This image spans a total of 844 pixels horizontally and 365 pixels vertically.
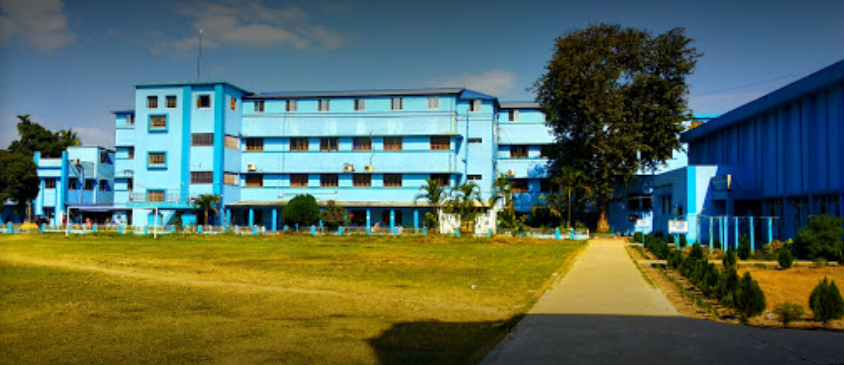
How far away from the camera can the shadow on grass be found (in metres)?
8.16

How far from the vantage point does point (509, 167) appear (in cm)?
6419

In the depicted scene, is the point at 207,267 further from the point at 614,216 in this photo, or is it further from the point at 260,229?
the point at 614,216

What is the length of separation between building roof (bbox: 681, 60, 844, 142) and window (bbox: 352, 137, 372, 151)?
94.5ft

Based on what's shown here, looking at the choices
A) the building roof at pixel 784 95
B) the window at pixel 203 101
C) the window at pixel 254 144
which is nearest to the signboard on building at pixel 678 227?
the building roof at pixel 784 95

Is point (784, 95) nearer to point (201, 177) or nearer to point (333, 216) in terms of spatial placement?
point (333, 216)

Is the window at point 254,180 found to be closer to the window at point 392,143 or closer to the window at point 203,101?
the window at point 203,101

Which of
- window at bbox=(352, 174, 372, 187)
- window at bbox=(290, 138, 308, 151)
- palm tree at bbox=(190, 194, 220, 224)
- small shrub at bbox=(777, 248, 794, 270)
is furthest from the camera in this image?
window at bbox=(290, 138, 308, 151)

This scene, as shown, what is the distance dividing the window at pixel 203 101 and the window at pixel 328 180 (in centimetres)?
1246

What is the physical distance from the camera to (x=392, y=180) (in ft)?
197

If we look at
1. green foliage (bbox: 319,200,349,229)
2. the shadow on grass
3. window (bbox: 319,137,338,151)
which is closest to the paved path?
the shadow on grass

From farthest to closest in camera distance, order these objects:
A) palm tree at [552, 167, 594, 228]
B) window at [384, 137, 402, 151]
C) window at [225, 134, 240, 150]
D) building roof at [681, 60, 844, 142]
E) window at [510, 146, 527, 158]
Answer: window at [510, 146, 527, 158] < window at [225, 134, 240, 150] < window at [384, 137, 402, 151] < palm tree at [552, 167, 594, 228] < building roof at [681, 60, 844, 142]

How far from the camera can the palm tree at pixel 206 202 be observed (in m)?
57.0

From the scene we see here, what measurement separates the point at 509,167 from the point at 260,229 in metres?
24.9

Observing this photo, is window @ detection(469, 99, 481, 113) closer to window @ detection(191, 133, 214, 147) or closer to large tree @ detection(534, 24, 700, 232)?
large tree @ detection(534, 24, 700, 232)
